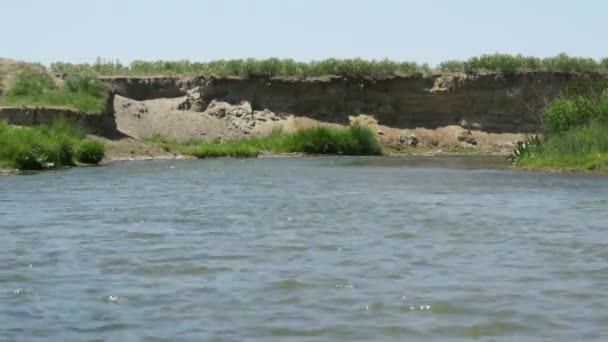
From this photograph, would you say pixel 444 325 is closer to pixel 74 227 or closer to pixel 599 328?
pixel 599 328

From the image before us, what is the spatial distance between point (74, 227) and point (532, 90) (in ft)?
143

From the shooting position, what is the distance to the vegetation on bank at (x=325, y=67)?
58.1 metres

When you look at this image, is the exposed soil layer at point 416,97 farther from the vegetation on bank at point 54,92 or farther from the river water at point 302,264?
the river water at point 302,264

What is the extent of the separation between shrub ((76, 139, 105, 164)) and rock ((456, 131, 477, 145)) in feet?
77.2

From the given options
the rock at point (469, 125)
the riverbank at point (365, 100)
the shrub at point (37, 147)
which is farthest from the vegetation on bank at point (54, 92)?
the rock at point (469, 125)

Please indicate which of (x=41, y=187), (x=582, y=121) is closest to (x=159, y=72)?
(x=582, y=121)

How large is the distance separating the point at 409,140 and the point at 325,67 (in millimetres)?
6938

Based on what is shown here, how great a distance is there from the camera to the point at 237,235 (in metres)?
17.0

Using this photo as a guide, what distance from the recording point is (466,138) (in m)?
57.2

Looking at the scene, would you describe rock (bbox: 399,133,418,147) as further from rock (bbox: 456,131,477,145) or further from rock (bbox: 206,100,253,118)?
rock (bbox: 206,100,253,118)

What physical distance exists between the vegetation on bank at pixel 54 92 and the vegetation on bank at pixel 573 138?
17.2m

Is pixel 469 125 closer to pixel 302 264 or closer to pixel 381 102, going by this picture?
pixel 381 102

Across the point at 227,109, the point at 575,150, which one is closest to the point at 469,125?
the point at 227,109

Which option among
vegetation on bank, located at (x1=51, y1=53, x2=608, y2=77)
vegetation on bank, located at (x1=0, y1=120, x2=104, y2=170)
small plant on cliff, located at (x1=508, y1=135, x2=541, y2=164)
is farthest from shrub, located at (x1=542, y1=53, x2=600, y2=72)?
vegetation on bank, located at (x1=0, y1=120, x2=104, y2=170)
